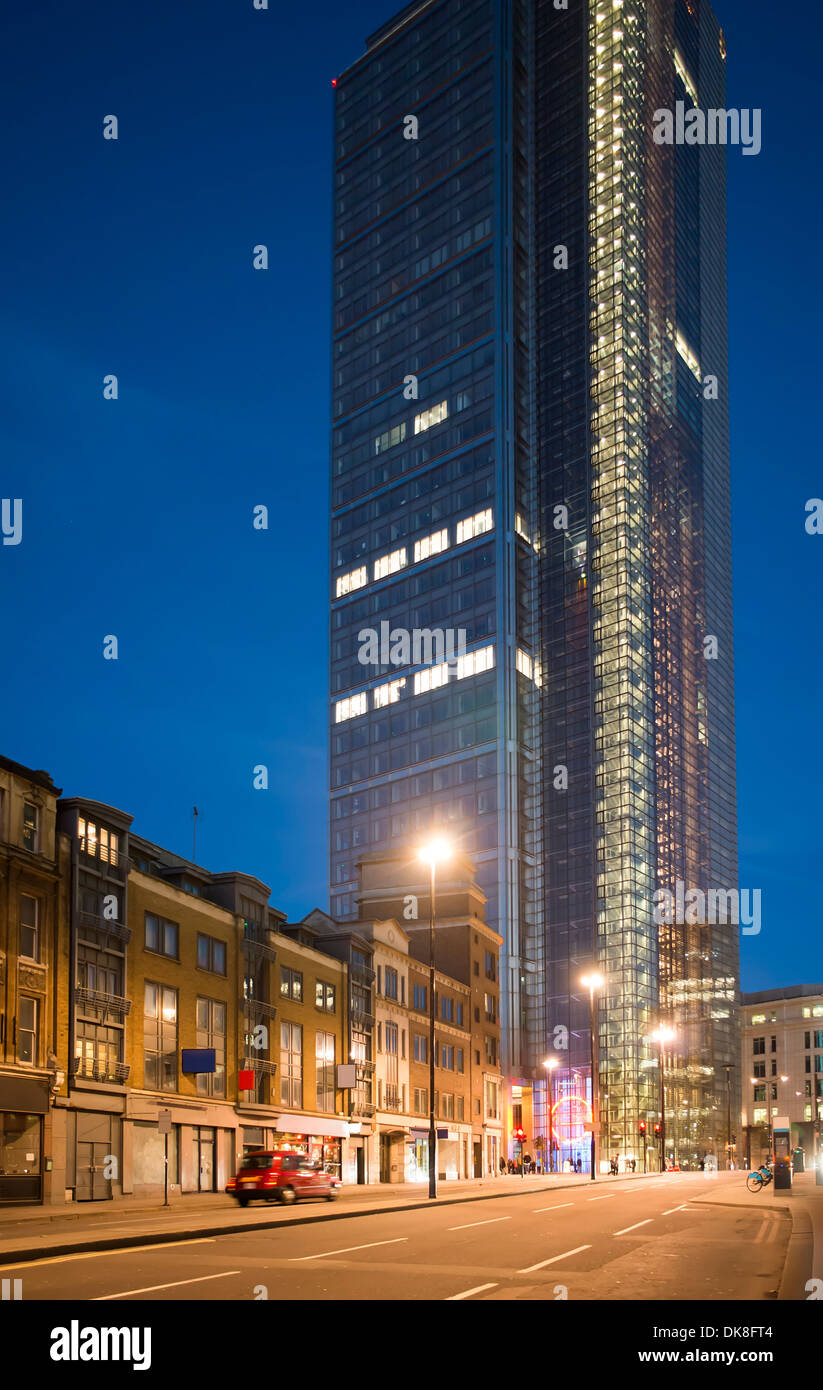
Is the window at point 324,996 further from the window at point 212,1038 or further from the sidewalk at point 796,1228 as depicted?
the sidewalk at point 796,1228

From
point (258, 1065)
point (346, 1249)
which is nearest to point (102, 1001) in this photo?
point (258, 1065)

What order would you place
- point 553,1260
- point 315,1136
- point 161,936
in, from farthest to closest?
1. point 315,1136
2. point 161,936
3. point 553,1260

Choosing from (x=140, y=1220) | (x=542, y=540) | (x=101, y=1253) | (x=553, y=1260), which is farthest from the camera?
(x=542, y=540)

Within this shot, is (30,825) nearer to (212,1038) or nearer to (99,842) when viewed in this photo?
(99,842)

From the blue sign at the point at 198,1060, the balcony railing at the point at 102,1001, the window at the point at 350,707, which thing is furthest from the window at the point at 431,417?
the balcony railing at the point at 102,1001

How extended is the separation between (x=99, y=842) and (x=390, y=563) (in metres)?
124

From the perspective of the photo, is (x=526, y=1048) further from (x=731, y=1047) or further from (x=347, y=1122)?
(x=347, y=1122)

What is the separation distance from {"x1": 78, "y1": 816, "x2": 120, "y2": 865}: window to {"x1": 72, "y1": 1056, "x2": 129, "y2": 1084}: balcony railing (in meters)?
6.75

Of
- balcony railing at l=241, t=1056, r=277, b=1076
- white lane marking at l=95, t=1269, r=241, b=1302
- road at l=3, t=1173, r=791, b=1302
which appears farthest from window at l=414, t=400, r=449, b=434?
white lane marking at l=95, t=1269, r=241, b=1302

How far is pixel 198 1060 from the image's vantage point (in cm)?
5031

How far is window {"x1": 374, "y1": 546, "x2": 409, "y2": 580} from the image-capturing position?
168m

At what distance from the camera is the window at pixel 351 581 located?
173000mm
